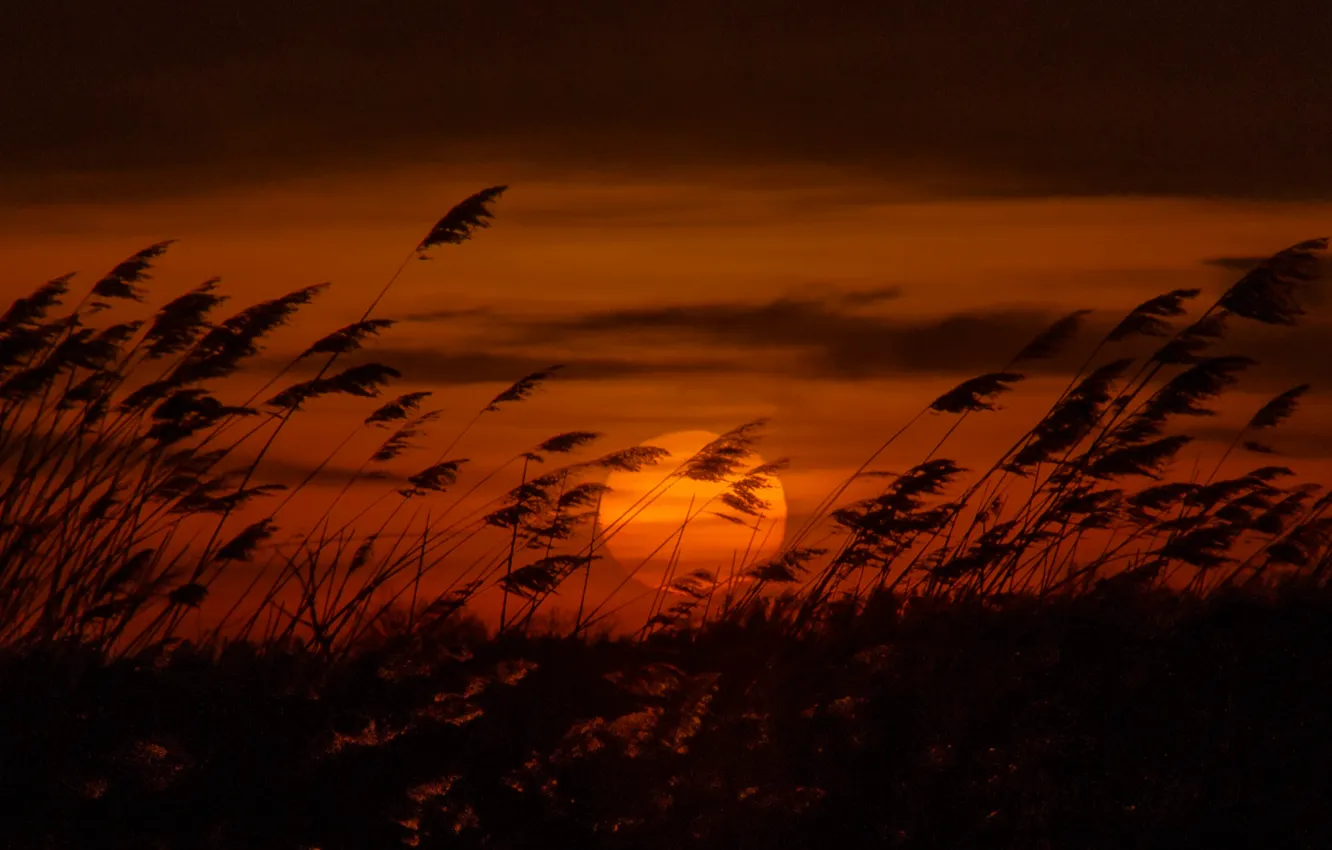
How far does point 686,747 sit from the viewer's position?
5.18 metres

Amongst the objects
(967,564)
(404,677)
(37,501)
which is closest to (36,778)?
(404,677)

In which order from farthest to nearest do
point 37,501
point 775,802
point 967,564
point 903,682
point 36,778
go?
1. point 967,564
2. point 37,501
3. point 903,682
4. point 775,802
5. point 36,778

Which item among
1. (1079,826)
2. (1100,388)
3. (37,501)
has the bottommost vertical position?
(1079,826)

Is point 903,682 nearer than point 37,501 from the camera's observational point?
Yes

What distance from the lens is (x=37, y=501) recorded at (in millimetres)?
6531

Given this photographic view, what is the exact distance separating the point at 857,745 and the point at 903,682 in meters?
0.32

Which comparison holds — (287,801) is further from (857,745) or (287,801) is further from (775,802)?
(857,745)

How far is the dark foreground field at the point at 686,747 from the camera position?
4797 mm

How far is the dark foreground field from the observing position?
189 inches

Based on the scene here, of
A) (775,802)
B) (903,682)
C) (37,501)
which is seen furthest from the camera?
(37,501)

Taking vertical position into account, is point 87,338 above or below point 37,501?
above

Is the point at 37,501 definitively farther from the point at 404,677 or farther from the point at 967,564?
the point at 967,564

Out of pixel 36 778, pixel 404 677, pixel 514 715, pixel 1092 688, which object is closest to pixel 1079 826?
pixel 1092 688

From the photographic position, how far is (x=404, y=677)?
521cm
